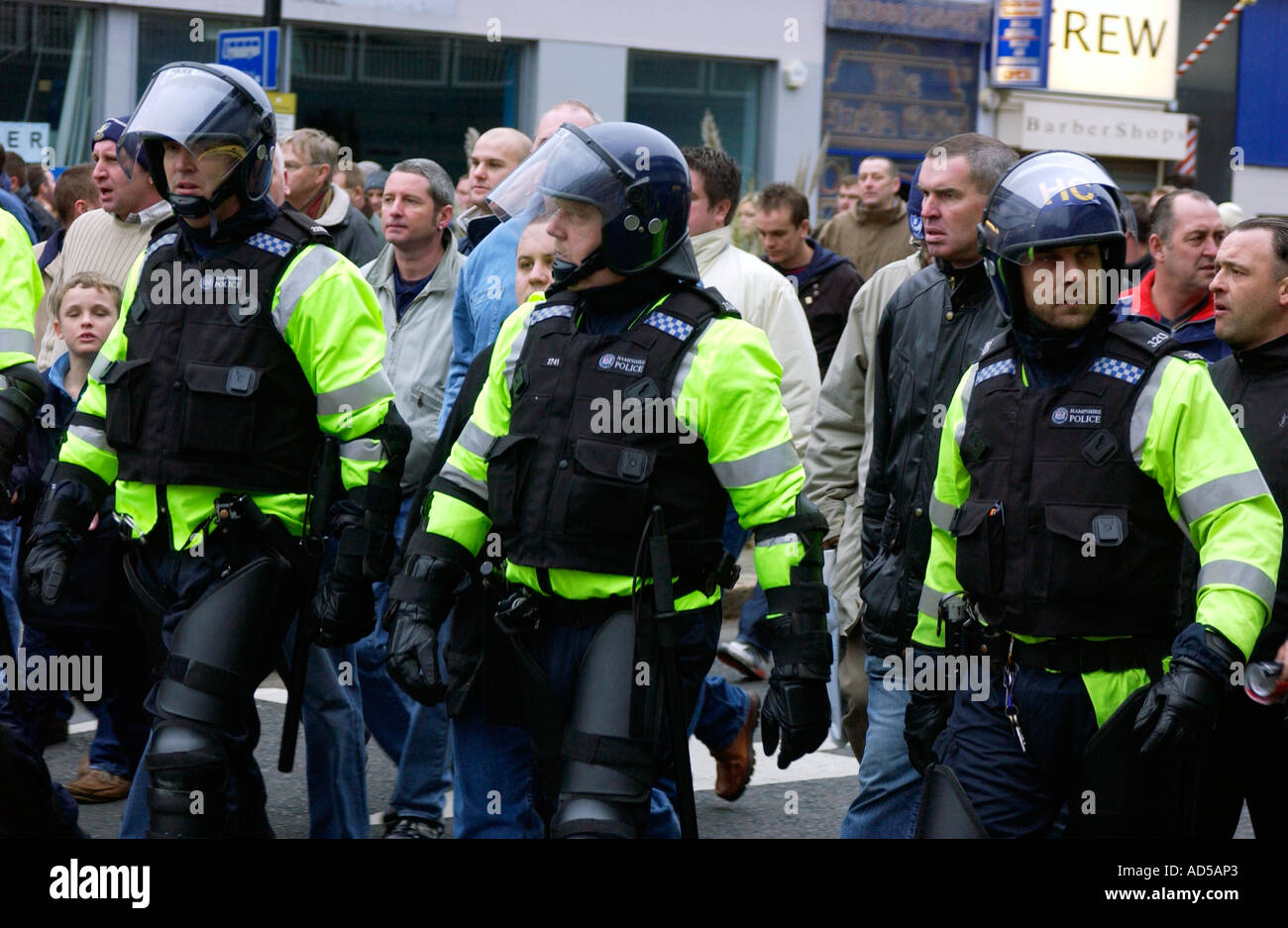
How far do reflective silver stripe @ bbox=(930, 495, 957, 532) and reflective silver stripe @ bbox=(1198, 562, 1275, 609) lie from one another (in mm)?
588

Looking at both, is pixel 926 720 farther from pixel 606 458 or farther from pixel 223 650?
pixel 223 650

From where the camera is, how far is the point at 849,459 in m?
A: 5.58

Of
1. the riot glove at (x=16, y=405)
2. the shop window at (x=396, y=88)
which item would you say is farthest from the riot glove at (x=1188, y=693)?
the shop window at (x=396, y=88)

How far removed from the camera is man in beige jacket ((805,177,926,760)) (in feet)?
17.9

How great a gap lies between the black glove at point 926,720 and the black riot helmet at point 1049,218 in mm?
856

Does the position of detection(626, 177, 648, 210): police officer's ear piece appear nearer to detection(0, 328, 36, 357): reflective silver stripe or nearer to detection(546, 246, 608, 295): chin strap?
detection(546, 246, 608, 295): chin strap

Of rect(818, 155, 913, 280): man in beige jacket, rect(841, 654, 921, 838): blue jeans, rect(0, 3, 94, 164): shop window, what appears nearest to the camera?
rect(841, 654, 921, 838): blue jeans

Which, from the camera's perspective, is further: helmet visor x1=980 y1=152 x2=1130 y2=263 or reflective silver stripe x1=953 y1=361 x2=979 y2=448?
reflective silver stripe x1=953 y1=361 x2=979 y2=448

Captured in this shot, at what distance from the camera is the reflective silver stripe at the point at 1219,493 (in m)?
3.79

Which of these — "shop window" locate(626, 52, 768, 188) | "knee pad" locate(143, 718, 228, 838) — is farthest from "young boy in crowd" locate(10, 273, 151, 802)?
"shop window" locate(626, 52, 768, 188)

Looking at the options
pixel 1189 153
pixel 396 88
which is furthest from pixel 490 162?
pixel 1189 153

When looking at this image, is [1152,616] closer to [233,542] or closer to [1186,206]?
Result: [233,542]

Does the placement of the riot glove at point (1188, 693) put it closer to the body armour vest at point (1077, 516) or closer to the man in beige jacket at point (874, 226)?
the body armour vest at point (1077, 516)
